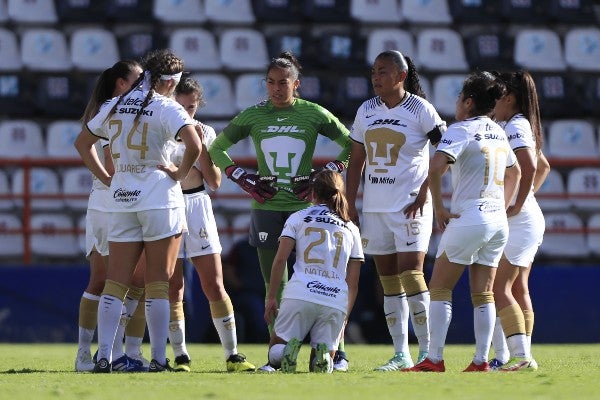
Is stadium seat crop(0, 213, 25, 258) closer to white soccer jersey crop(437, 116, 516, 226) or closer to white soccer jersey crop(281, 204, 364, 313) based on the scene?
white soccer jersey crop(281, 204, 364, 313)

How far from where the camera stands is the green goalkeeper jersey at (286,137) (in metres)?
8.62

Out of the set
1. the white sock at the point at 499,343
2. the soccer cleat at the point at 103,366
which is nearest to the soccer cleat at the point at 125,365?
the soccer cleat at the point at 103,366

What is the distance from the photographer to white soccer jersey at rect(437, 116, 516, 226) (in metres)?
7.79

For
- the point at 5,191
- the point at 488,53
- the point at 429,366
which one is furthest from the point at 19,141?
the point at 429,366

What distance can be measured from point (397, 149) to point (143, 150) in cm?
166

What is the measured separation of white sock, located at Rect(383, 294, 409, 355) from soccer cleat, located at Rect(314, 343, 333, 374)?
2.79 feet

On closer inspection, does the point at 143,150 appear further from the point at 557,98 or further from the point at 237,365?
the point at 557,98

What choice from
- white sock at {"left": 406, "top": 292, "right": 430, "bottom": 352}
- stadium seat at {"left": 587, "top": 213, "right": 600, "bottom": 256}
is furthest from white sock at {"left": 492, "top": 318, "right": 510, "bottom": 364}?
stadium seat at {"left": 587, "top": 213, "right": 600, "bottom": 256}

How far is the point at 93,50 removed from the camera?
15.9m

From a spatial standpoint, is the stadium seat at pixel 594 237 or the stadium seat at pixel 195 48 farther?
the stadium seat at pixel 195 48

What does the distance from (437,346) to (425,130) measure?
1437mm

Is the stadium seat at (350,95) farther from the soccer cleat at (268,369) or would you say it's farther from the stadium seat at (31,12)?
the soccer cleat at (268,369)

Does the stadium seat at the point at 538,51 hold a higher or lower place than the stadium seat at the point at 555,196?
higher

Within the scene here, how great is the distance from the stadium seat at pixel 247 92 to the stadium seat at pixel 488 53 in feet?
9.04
